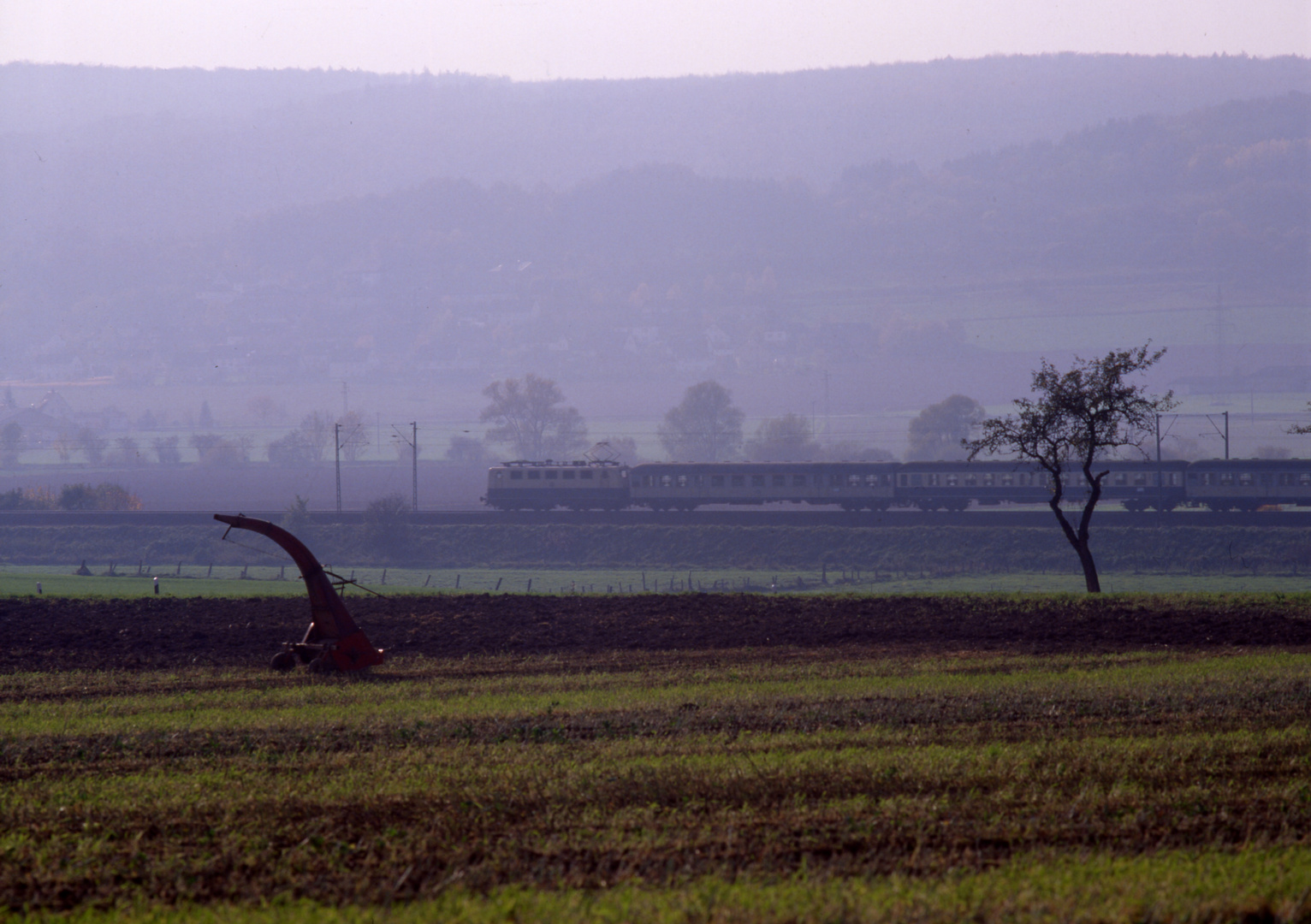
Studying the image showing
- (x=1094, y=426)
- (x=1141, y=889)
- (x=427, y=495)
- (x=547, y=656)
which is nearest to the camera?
(x=1141, y=889)

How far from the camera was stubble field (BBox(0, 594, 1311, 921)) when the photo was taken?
7.13 m

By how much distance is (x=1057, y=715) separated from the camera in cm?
1329

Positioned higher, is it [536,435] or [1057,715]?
[536,435]

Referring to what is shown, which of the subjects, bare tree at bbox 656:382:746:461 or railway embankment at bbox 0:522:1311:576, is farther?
bare tree at bbox 656:382:746:461

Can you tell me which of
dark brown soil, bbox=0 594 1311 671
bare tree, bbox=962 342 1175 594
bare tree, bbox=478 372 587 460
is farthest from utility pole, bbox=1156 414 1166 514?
bare tree, bbox=478 372 587 460

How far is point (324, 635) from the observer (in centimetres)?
1817

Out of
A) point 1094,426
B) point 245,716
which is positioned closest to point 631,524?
point 1094,426

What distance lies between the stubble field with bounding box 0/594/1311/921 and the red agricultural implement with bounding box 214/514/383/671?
2.07 feet

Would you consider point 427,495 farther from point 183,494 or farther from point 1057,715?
point 1057,715

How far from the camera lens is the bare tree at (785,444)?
157 m

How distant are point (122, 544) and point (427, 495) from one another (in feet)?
189

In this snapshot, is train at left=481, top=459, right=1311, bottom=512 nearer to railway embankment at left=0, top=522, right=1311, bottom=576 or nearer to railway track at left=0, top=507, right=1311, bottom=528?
railway track at left=0, top=507, right=1311, bottom=528

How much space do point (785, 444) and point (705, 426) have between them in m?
→ 16.9

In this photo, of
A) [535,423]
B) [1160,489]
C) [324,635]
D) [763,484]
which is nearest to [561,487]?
[763,484]
